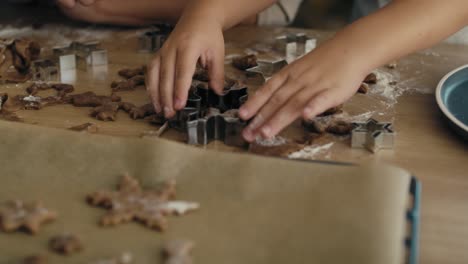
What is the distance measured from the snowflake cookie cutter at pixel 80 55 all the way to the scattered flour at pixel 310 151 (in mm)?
514

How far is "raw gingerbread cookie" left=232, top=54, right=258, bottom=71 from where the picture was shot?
1.27 meters

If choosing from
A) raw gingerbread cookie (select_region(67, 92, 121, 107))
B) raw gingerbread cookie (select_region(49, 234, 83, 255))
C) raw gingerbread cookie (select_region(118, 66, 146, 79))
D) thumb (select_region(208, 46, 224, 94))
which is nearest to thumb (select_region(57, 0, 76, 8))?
raw gingerbread cookie (select_region(118, 66, 146, 79))

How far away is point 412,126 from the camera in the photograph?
1.05 m

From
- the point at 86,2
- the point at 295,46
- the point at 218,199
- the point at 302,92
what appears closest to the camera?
the point at 218,199

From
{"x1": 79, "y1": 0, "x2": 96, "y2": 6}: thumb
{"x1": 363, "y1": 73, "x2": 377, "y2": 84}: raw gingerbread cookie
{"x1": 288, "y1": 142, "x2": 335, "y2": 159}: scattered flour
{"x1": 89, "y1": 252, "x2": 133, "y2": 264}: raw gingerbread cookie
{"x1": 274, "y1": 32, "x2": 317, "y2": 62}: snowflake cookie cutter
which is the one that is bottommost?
{"x1": 89, "y1": 252, "x2": 133, "y2": 264}: raw gingerbread cookie


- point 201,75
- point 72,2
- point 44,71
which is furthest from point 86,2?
point 201,75

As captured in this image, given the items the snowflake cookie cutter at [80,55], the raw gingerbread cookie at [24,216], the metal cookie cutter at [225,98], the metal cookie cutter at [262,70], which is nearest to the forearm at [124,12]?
the snowflake cookie cutter at [80,55]

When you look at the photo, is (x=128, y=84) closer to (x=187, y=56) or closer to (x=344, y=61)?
(x=187, y=56)

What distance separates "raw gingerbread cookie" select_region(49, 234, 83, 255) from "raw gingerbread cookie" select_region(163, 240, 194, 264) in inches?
3.7

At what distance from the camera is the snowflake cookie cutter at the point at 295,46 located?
137cm

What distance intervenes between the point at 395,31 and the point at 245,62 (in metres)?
0.35

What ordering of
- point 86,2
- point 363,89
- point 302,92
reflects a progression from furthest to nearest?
point 86,2
point 363,89
point 302,92

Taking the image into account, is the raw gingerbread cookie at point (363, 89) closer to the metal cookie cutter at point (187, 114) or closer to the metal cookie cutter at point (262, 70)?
the metal cookie cutter at point (262, 70)

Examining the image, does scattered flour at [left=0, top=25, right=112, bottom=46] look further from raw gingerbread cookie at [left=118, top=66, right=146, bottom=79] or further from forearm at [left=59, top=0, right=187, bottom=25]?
raw gingerbread cookie at [left=118, top=66, right=146, bottom=79]
